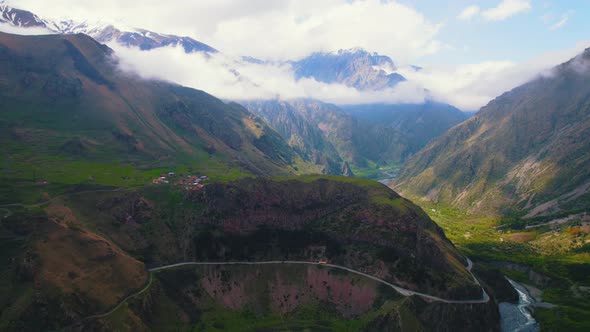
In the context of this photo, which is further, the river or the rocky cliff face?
the river

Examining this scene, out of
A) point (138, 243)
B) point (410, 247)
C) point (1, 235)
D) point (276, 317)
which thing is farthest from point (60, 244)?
point (410, 247)

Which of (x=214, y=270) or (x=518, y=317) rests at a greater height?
(x=214, y=270)

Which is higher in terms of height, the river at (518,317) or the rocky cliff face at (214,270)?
the rocky cliff face at (214,270)

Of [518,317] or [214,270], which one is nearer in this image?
[518,317]

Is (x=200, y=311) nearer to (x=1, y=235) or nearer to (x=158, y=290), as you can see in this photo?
(x=158, y=290)

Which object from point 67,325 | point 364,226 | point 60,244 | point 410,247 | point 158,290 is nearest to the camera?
point 67,325

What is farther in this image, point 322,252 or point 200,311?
point 322,252

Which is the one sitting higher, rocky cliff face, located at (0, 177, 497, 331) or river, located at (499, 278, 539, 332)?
rocky cliff face, located at (0, 177, 497, 331)

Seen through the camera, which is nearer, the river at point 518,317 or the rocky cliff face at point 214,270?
the rocky cliff face at point 214,270
